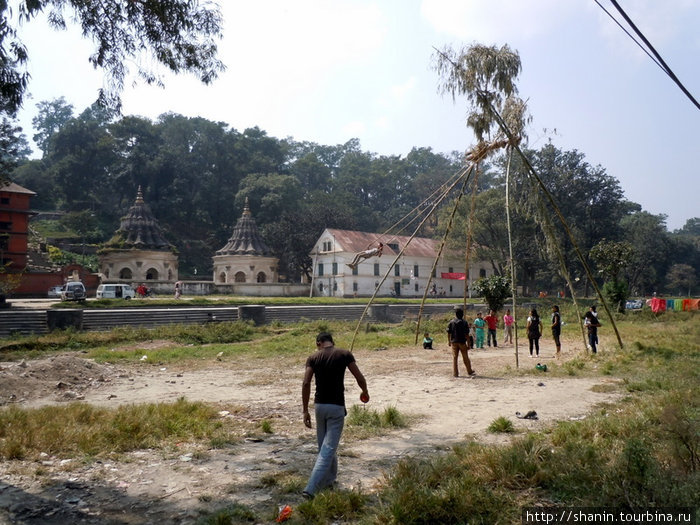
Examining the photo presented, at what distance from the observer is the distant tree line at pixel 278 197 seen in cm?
6012

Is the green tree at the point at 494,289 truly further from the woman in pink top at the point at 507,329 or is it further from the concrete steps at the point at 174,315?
the concrete steps at the point at 174,315

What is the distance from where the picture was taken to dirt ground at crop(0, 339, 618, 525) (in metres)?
5.72

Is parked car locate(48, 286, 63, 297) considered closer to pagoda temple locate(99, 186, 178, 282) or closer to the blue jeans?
pagoda temple locate(99, 186, 178, 282)

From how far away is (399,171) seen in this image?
316 feet

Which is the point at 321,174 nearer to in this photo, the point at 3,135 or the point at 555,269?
the point at 555,269

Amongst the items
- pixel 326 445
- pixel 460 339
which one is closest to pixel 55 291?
pixel 460 339

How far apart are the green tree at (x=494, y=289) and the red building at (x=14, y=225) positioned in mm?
37647

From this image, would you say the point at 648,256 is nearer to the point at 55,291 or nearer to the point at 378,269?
the point at 378,269

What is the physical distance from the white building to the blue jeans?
165 ft

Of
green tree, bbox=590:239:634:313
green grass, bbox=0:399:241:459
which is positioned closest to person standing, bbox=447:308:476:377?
green grass, bbox=0:399:241:459

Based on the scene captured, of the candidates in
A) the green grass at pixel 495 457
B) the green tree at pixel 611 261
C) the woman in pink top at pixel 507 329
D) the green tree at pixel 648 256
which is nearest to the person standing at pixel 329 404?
the green grass at pixel 495 457

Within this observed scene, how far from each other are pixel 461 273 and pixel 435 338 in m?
44.0

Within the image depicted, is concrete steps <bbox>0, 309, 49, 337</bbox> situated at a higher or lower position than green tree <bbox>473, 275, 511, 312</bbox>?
lower

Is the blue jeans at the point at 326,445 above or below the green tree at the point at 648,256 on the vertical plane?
below
